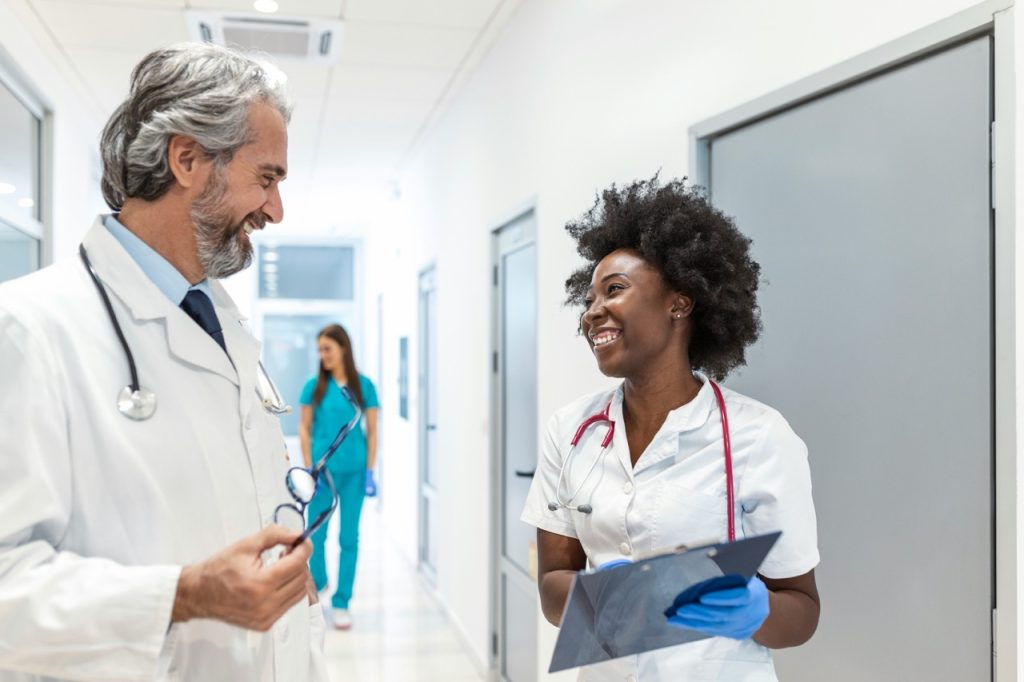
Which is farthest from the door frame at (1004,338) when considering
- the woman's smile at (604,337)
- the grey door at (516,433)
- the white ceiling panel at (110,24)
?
the white ceiling panel at (110,24)

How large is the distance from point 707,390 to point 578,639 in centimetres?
51

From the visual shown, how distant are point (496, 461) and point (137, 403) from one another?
292 cm

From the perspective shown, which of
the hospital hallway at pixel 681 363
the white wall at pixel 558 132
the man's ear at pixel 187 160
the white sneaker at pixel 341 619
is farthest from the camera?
the white sneaker at pixel 341 619

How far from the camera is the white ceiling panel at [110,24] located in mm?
3514

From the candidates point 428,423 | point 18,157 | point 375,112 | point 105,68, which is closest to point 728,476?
point 18,157

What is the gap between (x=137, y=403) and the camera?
1100 millimetres

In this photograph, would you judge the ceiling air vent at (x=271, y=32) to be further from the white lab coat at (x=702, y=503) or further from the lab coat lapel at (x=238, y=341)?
the white lab coat at (x=702, y=503)

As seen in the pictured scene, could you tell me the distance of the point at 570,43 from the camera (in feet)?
10.00

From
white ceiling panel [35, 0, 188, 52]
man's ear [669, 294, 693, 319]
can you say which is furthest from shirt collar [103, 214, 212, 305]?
white ceiling panel [35, 0, 188, 52]

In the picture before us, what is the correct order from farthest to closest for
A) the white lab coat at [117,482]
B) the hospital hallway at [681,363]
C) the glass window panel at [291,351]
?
1. the glass window panel at [291,351]
2. the hospital hallway at [681,363]
3. the white lab coat at [117,482]

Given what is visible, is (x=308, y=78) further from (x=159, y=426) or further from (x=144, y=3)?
(x=159, y=426)

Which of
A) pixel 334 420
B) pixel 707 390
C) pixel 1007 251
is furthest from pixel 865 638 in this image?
pixel 334 420

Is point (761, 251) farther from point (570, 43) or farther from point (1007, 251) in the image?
point (570, 43)

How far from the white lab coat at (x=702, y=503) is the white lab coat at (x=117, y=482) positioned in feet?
1.69
